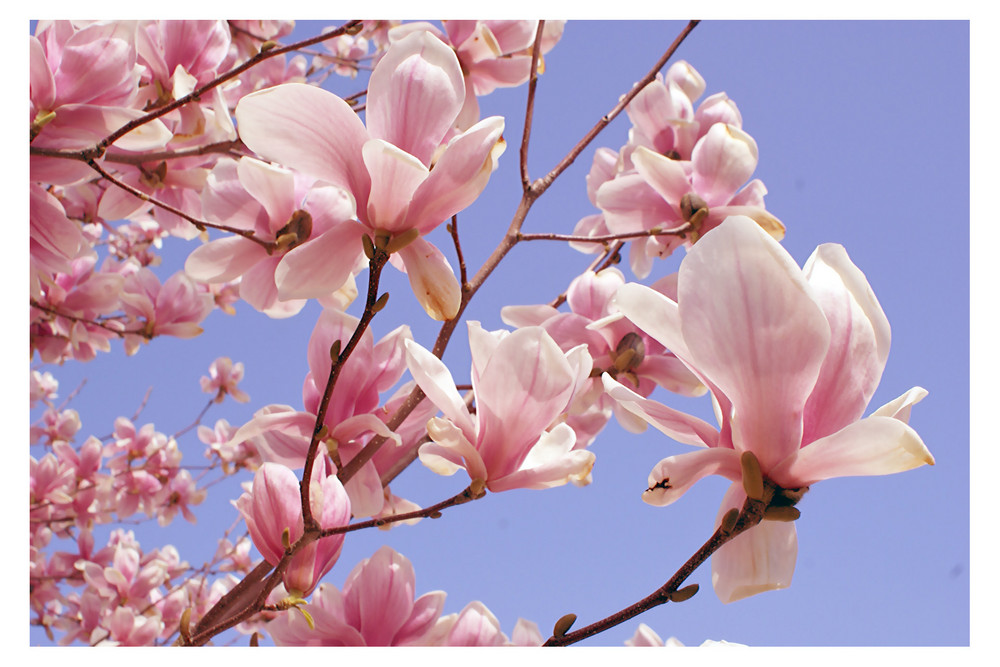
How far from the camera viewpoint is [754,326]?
0.43 metres

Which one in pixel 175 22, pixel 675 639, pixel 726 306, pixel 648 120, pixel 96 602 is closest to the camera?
pixel 726 306

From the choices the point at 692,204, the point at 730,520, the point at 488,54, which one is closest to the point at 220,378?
the point at 488,54

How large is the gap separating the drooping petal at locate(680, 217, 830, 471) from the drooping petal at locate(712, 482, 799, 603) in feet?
0.24

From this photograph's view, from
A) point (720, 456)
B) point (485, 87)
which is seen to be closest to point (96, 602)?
point (485, 87)

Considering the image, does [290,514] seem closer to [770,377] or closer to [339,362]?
[339,362]

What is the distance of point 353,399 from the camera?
89cm

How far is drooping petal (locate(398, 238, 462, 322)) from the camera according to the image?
0.70 m

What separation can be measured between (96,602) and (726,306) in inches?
102

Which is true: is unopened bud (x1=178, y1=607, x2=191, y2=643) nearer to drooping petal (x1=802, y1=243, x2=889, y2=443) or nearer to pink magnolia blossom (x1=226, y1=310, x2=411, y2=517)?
pink magnolia blossom (x1=226, y1=310, x2=411, y2=517)

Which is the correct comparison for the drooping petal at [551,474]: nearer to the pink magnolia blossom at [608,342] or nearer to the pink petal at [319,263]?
the pink petal at [319,263]

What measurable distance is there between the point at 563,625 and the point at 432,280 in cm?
35

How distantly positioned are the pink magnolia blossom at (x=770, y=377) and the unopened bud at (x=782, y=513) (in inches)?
0.5

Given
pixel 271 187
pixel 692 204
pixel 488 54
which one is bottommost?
pixel 271 187

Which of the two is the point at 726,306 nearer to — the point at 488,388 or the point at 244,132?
the point at 488,388
